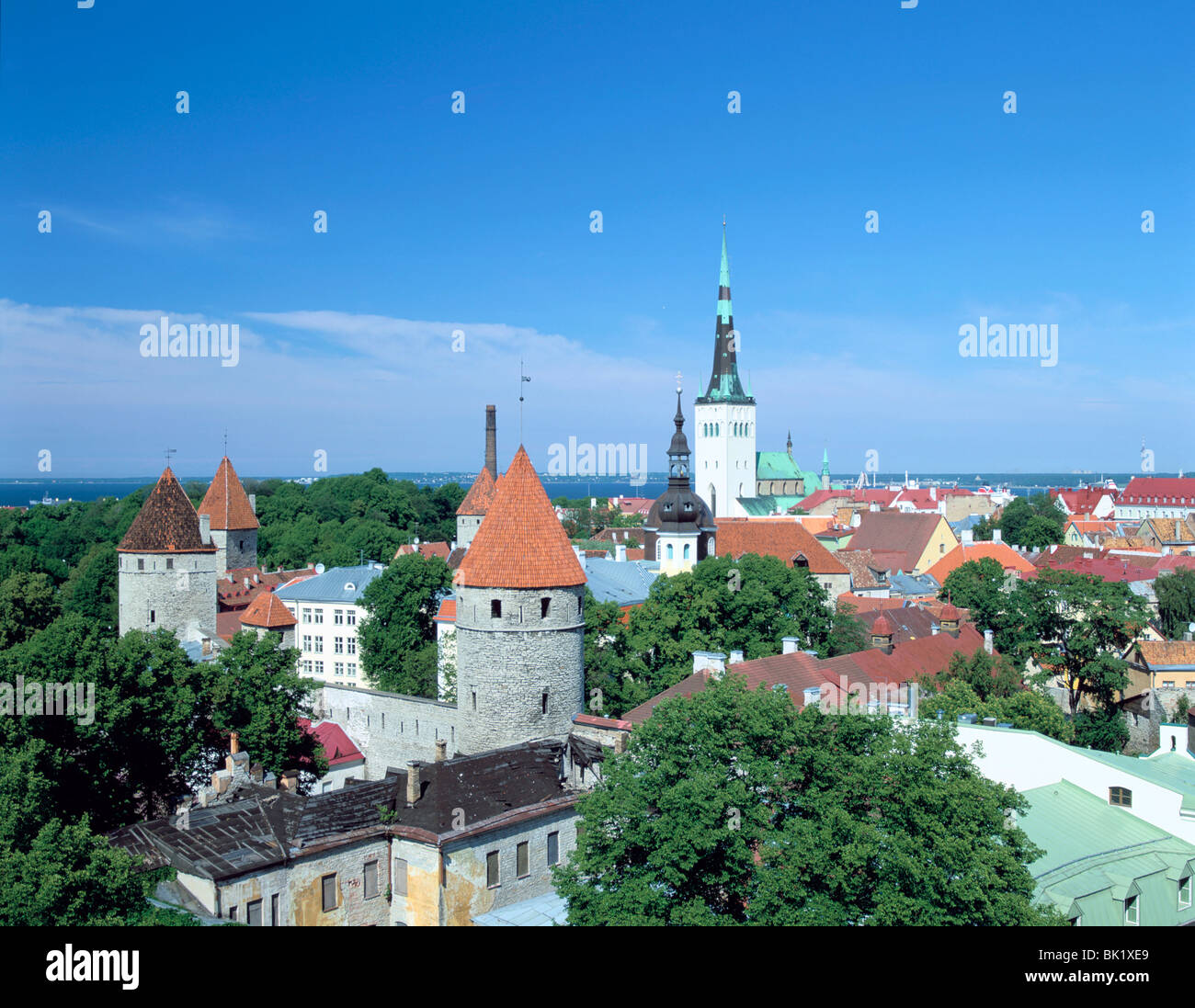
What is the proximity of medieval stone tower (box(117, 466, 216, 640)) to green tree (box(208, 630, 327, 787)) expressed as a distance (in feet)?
51.4

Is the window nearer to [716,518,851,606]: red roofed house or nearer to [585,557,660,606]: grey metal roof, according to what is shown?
[585,557,660,606]: grey metal roof

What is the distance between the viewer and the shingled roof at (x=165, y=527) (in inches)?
1538

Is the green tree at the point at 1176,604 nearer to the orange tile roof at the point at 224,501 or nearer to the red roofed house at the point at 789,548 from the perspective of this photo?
the red roofed house at the point at 789,548

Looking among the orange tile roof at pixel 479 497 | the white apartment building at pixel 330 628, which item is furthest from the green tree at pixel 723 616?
the orange tile roof at pixel 479 497

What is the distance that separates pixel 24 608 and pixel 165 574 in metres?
4.75

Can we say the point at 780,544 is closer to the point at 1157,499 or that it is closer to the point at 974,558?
the point at 974,558

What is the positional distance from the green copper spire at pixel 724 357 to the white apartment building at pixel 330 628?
205ft

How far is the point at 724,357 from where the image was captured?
106m

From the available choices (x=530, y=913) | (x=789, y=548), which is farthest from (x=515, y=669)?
(x=789, y=548)

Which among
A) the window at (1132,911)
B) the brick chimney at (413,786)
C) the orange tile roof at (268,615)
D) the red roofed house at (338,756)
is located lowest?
the red roofed house at (338,756)

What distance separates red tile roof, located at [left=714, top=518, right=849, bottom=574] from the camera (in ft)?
191

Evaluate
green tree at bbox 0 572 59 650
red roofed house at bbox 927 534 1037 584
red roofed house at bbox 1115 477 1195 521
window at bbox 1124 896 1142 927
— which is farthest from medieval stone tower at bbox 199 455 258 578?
red roofed house at bbox 1115 477 1195 521
